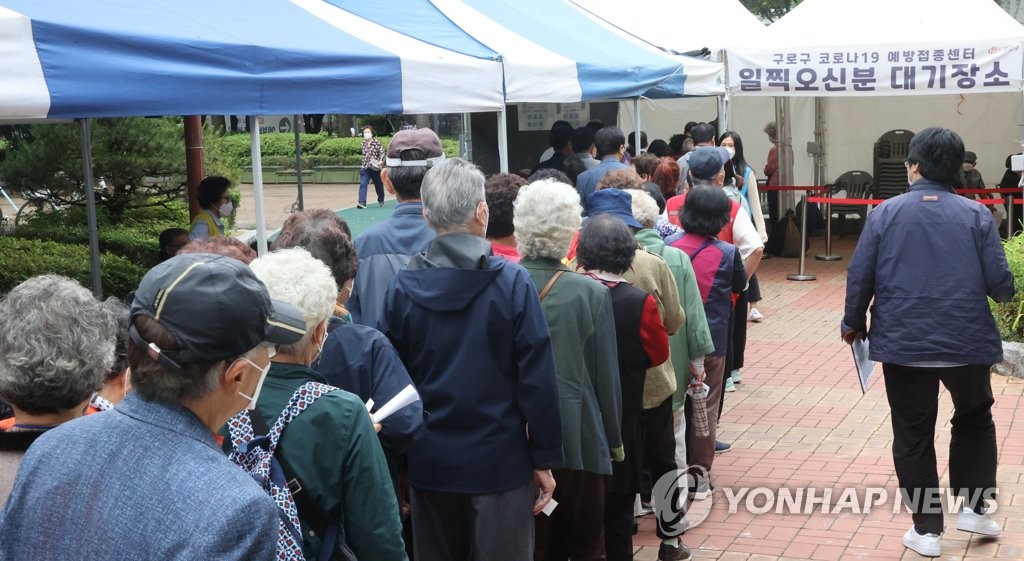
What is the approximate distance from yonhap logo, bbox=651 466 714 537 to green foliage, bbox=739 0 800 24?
24.0 meters

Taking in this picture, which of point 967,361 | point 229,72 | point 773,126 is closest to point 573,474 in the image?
point 967,361

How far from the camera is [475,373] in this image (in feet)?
11.4

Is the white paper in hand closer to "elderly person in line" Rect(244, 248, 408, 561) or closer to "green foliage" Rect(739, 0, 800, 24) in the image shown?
"elderly person in line" Rect(244, 248, 408, 561)

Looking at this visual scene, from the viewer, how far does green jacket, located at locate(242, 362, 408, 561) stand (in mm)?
2385

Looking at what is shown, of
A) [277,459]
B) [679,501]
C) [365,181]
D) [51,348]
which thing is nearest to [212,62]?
[51,348]

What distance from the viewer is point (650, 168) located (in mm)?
7598

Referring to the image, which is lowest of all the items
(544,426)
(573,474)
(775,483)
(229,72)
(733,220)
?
(775,483)

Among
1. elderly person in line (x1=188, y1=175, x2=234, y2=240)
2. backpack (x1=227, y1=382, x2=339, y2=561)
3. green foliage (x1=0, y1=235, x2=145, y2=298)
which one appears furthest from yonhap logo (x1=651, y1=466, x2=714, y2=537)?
green foliage (x1=0, y1=235, x2=145, y2=298)

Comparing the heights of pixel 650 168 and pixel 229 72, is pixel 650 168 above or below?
below

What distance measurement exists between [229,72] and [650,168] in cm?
368

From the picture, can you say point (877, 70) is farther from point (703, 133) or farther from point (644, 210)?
point (644, 210)

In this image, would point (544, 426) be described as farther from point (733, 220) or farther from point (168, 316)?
point (733, 220)

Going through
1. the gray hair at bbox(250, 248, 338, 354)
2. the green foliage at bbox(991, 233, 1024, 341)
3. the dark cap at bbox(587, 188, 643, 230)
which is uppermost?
the dark cap at bbox(587, 188, 643, 230)

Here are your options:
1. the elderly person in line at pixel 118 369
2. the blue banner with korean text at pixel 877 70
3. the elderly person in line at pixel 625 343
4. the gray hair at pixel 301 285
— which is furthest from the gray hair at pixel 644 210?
the blue banner with korean text at pixel 877 70
